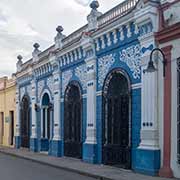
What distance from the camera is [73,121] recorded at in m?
18.6

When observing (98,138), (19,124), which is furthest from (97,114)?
(19,124)

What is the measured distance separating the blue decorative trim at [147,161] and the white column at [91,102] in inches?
135

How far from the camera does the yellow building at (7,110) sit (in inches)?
Answer: 1133

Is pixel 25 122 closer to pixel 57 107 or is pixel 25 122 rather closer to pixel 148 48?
pixel 57 107

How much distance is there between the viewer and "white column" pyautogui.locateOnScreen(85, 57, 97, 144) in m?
16.3

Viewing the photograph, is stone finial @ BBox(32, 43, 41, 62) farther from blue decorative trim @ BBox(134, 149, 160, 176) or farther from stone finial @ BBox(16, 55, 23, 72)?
blue decorative trim @ BBox(134, 149, 160, 176)

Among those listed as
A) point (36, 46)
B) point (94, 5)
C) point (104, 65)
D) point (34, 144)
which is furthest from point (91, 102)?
point (36, 46)

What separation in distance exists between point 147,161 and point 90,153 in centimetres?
417

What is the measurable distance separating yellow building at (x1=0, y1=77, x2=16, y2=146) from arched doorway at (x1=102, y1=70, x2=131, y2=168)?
13.6m

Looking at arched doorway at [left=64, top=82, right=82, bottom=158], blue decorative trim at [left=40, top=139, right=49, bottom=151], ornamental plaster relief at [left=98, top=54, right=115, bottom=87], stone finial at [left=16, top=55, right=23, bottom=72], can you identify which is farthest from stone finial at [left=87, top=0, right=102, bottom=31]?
stone finial at [left=16, top=55, right=23, bottom=72]

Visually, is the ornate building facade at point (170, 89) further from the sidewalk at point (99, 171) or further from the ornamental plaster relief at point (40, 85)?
the ornamental plaster relief at point (40, 85)

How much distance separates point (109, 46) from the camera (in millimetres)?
15281

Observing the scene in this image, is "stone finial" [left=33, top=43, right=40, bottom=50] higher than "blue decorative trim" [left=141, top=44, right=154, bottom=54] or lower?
higher

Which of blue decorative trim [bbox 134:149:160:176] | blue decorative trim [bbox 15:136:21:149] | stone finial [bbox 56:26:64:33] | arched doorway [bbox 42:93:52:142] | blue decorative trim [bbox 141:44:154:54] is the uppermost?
stone finial [bbox 56:26:64:33]
